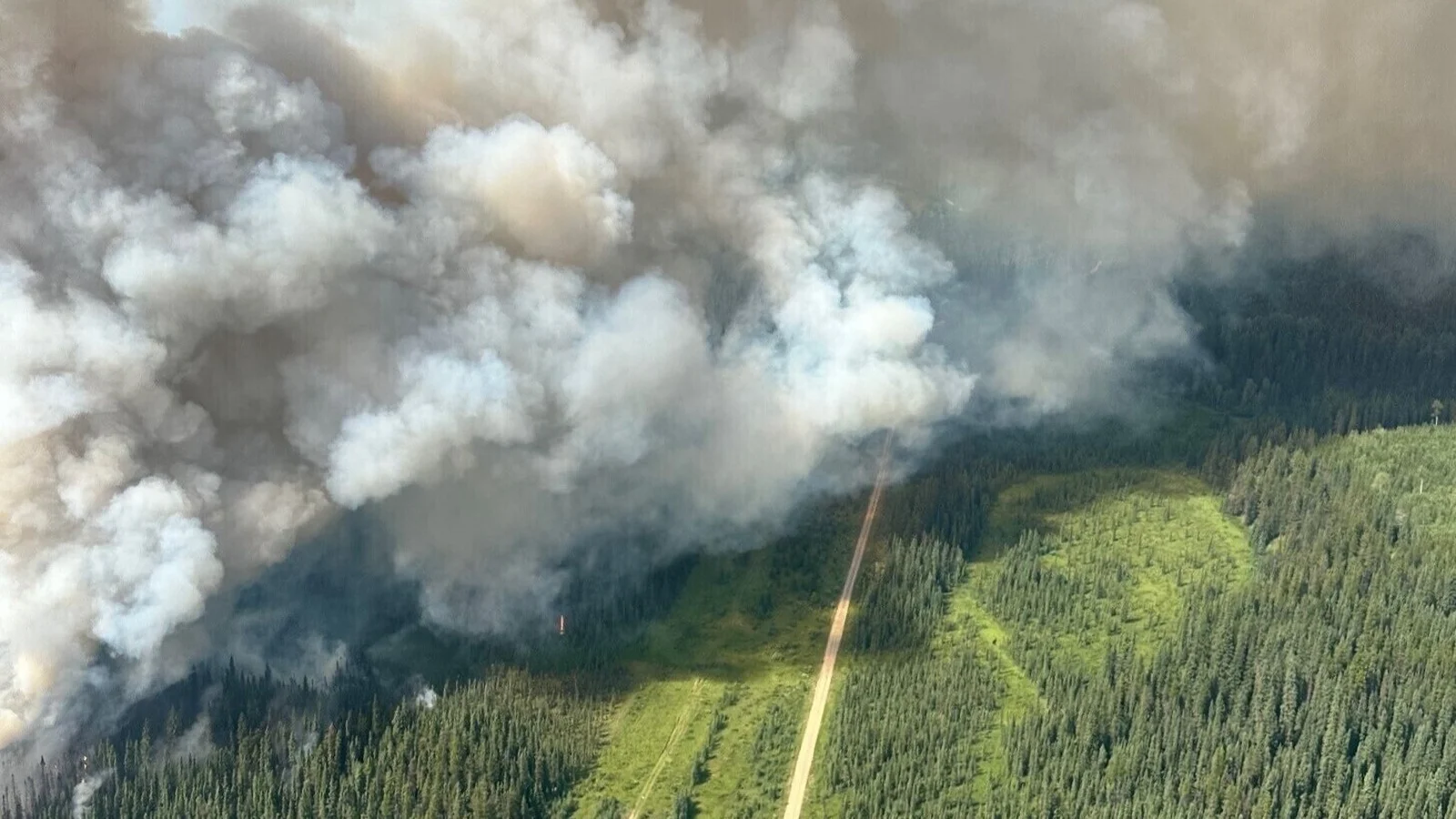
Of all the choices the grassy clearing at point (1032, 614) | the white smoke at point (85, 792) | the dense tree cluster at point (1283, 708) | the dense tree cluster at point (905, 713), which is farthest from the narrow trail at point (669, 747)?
the white smoke at point (85, 792)

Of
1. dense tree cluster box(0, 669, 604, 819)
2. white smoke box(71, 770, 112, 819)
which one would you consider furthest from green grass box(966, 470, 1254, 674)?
white smoke box(71, 770, 112, 819)

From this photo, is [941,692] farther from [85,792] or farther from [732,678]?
[85,792]

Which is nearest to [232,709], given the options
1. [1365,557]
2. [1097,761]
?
[1097,761]

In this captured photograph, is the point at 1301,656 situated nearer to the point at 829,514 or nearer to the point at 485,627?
the point at 829,514

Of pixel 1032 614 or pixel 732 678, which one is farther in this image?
pixel 1032 614

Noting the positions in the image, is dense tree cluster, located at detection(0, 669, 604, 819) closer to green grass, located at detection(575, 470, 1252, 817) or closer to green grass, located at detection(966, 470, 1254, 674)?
green grass, located at detection(575, 470, 1252, 817)

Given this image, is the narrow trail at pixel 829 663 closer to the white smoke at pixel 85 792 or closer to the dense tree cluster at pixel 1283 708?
the dense tree cluster at pixel 1283 708

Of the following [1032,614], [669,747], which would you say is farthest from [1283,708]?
[669,747]
